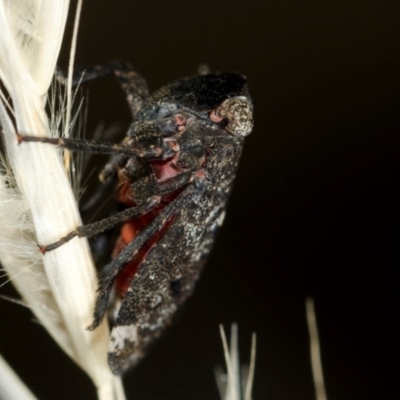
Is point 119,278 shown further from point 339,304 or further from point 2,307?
point 339,304

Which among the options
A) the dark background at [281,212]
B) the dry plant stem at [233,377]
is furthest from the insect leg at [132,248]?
the dark background at [281,212]

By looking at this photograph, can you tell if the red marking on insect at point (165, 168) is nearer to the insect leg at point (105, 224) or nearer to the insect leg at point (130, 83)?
the insect leg at point (105, 224)

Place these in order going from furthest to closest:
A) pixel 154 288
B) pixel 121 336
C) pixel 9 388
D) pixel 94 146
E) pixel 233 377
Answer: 1. pixel 154 288
2. pixel 121 336
3. pixel 94 146
4. pixel 233 377
5. pixel 9 388

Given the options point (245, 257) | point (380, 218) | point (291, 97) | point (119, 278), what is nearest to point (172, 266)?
point (119, 278)

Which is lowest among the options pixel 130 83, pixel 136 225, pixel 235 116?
Answer: pixel 136 225

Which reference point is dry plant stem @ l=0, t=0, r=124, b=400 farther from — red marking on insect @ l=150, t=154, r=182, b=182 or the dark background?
the dark background

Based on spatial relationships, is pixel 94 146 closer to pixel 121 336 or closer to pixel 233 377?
pixel 121 336

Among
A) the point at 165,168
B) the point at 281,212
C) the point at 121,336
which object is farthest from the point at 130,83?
the point at 281,212

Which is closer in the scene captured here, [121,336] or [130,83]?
[121,336]
